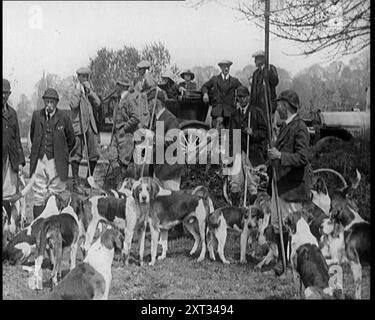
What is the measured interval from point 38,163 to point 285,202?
233 cm

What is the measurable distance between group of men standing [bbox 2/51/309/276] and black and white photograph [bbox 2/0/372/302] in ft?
0.04

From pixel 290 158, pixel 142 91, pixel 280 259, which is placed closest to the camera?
pixel 290 158

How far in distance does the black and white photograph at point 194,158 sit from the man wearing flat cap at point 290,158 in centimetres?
1

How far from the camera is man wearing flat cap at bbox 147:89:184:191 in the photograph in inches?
236

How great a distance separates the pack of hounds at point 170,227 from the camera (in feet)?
19.2

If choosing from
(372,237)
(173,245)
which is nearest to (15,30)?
(173,245)

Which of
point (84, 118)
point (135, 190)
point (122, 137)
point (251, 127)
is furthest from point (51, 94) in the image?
point (251, 127)

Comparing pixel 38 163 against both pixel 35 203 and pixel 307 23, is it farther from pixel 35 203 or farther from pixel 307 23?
pixel 307 23

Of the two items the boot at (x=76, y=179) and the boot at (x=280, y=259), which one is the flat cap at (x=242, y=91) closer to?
the boot at (x=280, y=259)

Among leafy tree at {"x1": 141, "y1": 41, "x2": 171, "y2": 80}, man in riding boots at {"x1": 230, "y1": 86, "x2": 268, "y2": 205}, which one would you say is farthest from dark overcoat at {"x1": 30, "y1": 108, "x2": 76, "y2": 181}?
man in riding boots at {"x1": 230, "y1": 86, "x2": 268, "y2": 205}

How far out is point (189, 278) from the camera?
19.5 feet

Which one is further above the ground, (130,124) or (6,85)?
(6,85)

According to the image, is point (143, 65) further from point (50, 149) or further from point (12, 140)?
point (12, 140)

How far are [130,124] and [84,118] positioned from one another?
433 millimetres
